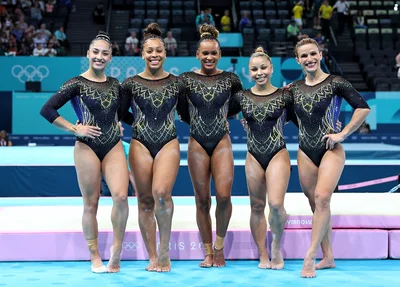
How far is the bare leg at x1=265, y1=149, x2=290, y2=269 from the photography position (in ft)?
13.6

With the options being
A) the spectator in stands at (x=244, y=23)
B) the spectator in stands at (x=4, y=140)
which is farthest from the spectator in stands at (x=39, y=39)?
the spectator in stands at (x=244, y=23)

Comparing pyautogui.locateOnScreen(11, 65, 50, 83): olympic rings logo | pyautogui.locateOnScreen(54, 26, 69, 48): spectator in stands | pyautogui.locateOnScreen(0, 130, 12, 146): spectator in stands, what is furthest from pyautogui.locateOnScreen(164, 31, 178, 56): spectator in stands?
pyautogui.locateOnScreen(0, 130, 12, 146): spectator in stands

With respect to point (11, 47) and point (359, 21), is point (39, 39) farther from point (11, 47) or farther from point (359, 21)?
point (359, 21)

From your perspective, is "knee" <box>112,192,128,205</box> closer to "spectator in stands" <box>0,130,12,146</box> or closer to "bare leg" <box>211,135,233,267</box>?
"bare leg" <box>211,135,233,267</box>

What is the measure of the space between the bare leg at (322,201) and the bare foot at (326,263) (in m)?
0.27

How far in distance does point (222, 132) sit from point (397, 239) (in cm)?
168

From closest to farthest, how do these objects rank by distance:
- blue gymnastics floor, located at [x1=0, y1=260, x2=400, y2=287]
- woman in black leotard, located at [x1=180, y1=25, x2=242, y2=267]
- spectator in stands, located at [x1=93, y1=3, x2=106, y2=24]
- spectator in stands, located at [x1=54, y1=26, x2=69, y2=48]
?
blue gymnastics floor, located at [x1=0, y1=260, x2=400, y2=287] → woman in black leotard, located at [x1=180, y1=25, x2=242, y2=267] → spectator in stands, located at [x1=54, y1=26, x2=69, y2=48] → spectator in stands, located at [x1=93, y1=3, x2=106, y2=24]

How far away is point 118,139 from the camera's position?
14.0ft

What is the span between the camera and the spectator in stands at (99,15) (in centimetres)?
1594

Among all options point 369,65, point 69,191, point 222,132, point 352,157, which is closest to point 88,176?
point 222,132

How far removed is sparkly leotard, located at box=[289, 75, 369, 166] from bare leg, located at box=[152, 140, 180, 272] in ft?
3.20

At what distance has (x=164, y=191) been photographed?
4098mm

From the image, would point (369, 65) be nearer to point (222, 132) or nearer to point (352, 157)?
point (352, 157)

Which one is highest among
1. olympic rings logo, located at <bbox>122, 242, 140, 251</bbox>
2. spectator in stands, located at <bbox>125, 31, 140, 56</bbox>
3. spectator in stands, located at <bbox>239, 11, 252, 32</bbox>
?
spectator in stands, located at <bbox>239, 11, 252, 32</bbox>
